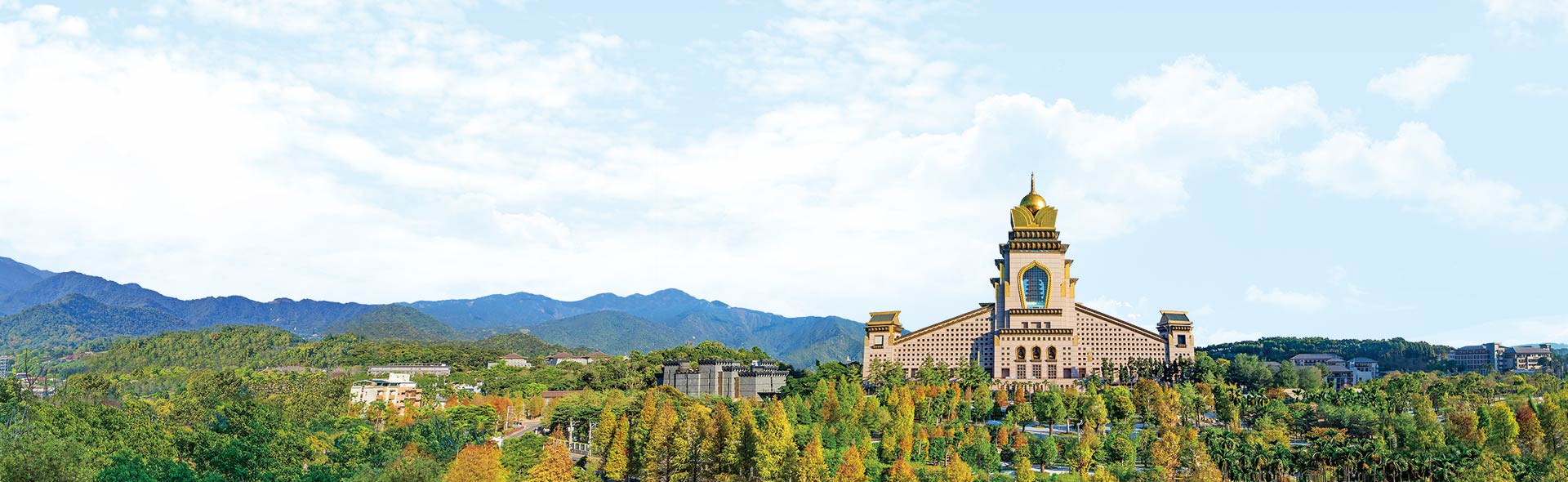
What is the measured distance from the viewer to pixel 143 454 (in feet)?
203

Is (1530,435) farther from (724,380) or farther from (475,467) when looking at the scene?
(724,380)

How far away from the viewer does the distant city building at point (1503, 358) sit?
144000 mm

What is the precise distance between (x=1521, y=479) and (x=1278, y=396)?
3539 cm

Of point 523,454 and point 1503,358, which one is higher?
point 1503,358

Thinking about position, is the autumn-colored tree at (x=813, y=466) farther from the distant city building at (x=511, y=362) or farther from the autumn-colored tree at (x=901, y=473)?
the distant city building at (x=511, y=362)

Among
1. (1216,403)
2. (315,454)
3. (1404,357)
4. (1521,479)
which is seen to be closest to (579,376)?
(315,454)

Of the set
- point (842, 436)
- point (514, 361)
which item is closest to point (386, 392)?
point (514, 361)

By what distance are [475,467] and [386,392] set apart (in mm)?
63781

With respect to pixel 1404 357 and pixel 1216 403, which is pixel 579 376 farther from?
pixel 1404 357

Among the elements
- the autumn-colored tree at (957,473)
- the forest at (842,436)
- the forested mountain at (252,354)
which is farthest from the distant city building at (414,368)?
the autumn-colored tree at (957,473)

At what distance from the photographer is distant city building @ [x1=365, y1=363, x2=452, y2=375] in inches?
5281

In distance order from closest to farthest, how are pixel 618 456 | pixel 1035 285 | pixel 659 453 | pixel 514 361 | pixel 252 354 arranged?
pixel 659 453, pixel 618 456, pixel 1035 285, pixel 514 361, pixel 252 354

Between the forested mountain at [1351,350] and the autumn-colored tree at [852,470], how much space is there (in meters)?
103

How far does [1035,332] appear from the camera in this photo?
112250 millimetres
